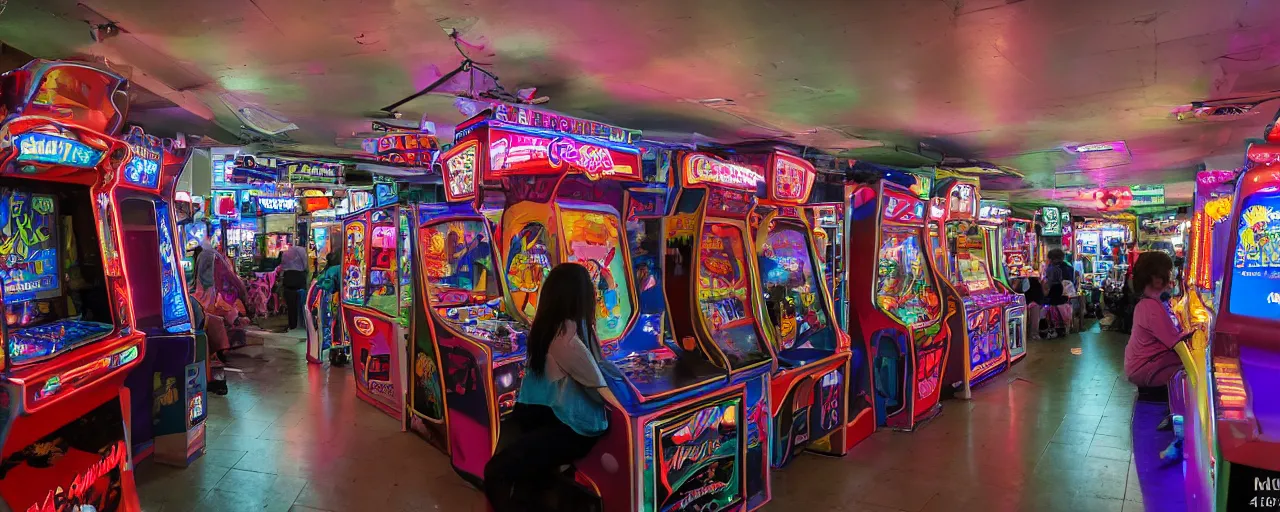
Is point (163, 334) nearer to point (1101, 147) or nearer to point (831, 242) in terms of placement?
point (831, 242)

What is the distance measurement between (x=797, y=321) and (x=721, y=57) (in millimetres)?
1803

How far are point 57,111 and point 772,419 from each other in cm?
351

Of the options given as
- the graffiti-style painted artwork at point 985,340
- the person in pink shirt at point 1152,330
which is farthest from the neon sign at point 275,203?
the person in pink shirt at point 1152,330

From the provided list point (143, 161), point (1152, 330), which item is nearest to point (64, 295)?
point (143, 161)

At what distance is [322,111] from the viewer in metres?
5.43

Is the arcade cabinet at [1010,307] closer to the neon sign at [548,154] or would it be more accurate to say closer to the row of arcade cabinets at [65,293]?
the neon sign at [548,154]

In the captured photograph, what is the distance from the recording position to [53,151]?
8.30 feet

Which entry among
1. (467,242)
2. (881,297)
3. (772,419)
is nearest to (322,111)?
(467,242)

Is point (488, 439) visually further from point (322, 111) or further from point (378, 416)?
point (322, 111)

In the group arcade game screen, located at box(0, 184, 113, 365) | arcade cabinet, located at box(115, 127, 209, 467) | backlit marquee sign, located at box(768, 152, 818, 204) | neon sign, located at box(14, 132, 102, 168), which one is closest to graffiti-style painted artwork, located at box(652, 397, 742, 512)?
backlit marquee sign, located at box(768, 152, 818, 204)

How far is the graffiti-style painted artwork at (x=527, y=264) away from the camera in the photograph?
3.73 m

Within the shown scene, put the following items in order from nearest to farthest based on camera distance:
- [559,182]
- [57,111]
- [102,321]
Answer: [57,111], [102,321], [559,182]

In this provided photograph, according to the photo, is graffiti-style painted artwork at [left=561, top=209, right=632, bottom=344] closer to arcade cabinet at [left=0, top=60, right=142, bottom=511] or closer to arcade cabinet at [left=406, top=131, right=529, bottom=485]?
arcade cabinet at [left=406, top=131, right=529, bottom=485]

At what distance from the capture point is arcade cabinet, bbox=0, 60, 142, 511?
2.40 meters
